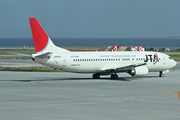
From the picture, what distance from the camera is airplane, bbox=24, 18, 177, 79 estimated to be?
42062 millimetres

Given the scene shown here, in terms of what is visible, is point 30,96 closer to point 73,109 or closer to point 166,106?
point 73,109

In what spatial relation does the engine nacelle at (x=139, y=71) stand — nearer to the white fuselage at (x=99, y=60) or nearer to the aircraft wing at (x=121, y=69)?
the aircraft wing at (x=121, y=69)

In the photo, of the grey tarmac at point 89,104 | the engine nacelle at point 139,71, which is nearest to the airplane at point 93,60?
the engine nacelle at point 139,71

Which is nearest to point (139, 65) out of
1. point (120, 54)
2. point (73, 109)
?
point (120, 54)
